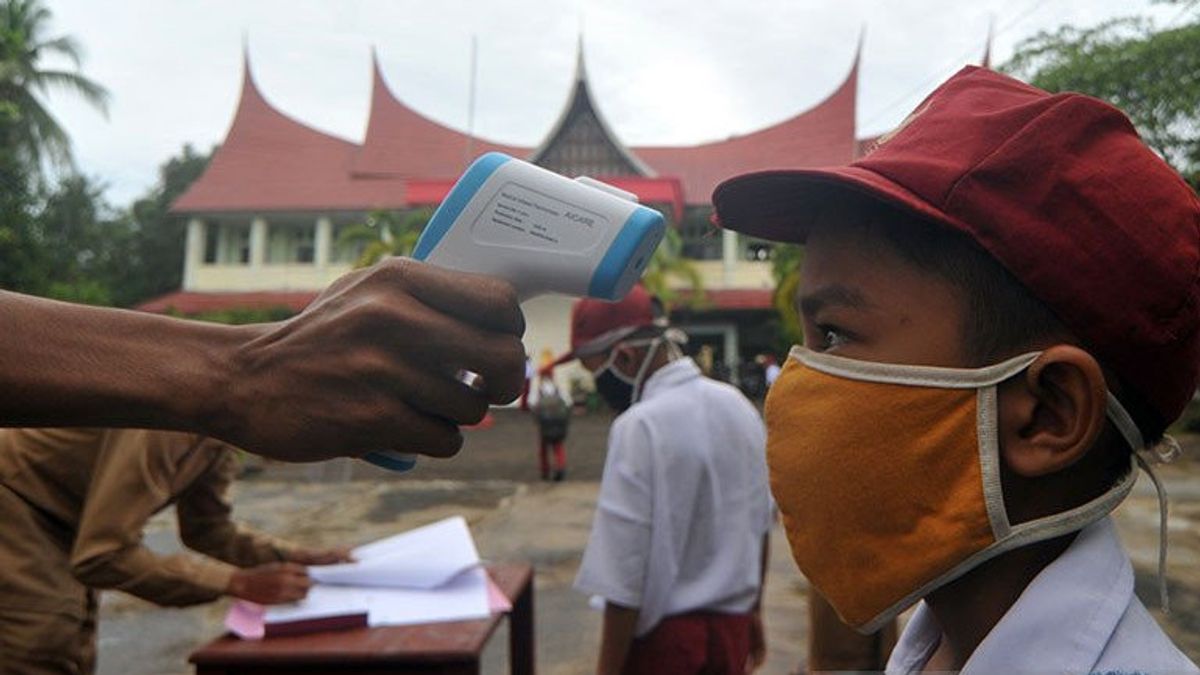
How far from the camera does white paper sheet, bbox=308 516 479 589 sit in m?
2.14

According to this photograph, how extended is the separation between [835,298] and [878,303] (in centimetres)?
5

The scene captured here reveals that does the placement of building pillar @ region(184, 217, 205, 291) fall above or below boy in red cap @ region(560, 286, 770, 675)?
below

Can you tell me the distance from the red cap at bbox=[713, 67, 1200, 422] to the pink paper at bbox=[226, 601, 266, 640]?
5.15 feet

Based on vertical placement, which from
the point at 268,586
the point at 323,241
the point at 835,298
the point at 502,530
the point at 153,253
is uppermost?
the point at 835,298

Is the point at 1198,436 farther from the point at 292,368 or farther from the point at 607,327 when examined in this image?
the point at 292,368

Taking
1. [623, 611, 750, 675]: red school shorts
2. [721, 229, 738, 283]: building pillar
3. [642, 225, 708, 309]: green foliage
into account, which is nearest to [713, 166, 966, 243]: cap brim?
[623, 611, 750, 675]: red school shorts

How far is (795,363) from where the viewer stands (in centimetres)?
119

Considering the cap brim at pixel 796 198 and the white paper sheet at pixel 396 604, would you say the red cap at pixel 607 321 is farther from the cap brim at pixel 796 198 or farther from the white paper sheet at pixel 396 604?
the cap brim at pixel 796 198

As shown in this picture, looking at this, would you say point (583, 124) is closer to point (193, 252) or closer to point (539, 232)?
point (193, 252)

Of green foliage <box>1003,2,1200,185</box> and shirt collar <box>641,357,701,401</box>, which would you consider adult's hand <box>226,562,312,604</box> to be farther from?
green foliage <box>1003,2,1200,185</box>

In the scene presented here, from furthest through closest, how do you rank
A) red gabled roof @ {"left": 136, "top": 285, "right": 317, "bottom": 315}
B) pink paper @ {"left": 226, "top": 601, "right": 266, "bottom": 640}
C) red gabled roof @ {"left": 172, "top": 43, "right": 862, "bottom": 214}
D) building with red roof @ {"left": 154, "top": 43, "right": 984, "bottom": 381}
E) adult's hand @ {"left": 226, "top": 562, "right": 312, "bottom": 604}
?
A: red gabled roof @ {"left": 136, "top": 285, "right": 317, "bottom": 315}, red gabled roof @ {"left": 172, "top": 43, "right": 862, "bottom": 214}, building with red roof @ {"left": 154, "top": 43, "right": 984, "bottom": 381}, adult's hand @ {"left": 226, "top": 562, "right": 312, "bottom": 604}, pink paper @ {"left": 226, "top": 601, "right": 266, "bottom": 640}

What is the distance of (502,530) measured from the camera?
7062mm

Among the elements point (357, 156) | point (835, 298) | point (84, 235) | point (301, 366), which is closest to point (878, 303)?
point (835, 298)

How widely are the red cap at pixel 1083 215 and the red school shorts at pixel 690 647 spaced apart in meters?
1.50
